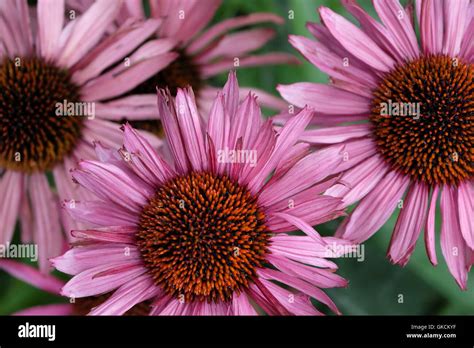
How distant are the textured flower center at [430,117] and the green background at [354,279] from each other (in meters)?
0.20

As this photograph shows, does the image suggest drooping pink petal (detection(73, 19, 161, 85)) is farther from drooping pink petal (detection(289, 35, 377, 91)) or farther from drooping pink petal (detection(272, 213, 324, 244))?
drooping pink petal (detection(272, 213, 324, 244))

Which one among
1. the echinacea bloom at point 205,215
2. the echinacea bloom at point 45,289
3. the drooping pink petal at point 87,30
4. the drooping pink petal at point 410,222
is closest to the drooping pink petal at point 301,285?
the echinacea bloom at point 205,215

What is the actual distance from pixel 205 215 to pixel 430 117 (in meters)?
0.36

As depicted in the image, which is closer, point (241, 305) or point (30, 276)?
point (241, 305)

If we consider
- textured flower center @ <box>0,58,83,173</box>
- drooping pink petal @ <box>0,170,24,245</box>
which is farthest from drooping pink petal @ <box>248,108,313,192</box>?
drooping pink petal @ <box>0,170,24,245</box>

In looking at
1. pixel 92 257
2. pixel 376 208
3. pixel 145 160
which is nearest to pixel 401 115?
pixel 376 208

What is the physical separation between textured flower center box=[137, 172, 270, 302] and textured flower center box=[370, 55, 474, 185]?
236 mm

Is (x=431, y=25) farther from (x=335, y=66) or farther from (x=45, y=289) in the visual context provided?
(x=45, y=289)

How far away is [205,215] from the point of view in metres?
0.79

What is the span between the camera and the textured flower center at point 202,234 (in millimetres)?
792

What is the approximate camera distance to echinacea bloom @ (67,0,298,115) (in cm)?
92
